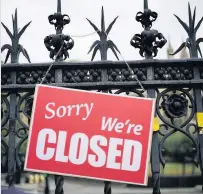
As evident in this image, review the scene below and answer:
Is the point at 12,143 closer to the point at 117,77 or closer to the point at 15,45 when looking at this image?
the point at 15,45

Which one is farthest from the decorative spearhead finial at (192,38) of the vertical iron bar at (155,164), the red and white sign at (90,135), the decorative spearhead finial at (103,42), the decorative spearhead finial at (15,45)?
the decorative spearhead finial at (15,45)

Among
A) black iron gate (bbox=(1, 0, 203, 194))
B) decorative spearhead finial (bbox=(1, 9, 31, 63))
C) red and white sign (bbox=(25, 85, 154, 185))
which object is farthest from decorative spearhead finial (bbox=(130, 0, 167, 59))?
decorative spearhead finial (bbox=(1, 9, 31, 63))

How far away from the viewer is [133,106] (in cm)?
302

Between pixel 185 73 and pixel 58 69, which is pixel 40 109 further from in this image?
pixel 185 73

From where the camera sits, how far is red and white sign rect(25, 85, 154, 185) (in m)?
2.96

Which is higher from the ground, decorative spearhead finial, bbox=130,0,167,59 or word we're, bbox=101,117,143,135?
decorative spearhead finial, bbox=130,0,167,59

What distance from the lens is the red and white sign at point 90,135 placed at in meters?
2.96

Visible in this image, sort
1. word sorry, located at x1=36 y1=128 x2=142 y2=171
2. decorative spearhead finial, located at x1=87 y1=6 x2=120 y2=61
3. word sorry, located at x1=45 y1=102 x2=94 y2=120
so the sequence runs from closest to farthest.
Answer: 1. word sorry, located at x1=36 y1=128 x2=142 y2=171
2. word sorry, located at x1=45 y1=102 x2=94 y2=120
3. decorative spearhead finial, located at x1=87 y1=6 x2=120 y2=61

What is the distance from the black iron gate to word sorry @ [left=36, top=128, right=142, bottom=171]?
1.25 ft

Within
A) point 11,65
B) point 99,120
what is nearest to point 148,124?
point 99,120

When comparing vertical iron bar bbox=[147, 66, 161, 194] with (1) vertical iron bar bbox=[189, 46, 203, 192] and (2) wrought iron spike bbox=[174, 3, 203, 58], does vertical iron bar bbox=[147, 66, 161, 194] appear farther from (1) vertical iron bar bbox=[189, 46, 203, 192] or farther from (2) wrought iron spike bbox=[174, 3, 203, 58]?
(2) wrought iron spike bbox=[174, 3, 203, 58]

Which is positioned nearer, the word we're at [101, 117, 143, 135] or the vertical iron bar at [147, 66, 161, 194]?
the word we're at [101, 117, 143, 135]

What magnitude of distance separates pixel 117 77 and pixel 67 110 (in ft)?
2.12

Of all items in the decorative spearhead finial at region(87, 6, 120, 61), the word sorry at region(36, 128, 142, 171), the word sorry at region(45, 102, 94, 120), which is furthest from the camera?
the decorative spearhead finial at region(87, 6, 120, 61)
